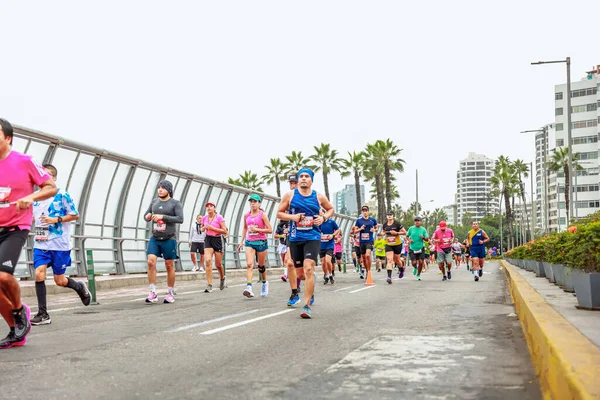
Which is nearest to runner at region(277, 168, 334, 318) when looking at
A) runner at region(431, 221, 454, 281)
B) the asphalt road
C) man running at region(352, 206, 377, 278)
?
the asphalt road

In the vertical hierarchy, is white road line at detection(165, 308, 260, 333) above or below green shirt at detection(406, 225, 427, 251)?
below

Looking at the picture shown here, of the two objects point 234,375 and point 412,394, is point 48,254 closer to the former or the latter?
point 234,375

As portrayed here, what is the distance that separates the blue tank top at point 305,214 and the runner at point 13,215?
3.79 m

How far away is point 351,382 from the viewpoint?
4.85 m

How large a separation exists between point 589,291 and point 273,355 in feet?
12.4

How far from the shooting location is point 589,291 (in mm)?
7922

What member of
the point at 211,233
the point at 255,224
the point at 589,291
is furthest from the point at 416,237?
the point at 589,291

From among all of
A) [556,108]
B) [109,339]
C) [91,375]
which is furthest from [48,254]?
[556,108]

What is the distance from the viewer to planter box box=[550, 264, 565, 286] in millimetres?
11715

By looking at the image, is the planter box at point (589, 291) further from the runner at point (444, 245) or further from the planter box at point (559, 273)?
the runner at point (444, 245)

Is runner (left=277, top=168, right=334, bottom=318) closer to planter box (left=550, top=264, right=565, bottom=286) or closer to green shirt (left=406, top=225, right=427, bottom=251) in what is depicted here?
planter box (left=550, top=264, right=565, bottom=286)

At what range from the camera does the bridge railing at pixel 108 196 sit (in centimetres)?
1550

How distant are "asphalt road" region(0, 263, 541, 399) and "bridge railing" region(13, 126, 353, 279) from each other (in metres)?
5.89

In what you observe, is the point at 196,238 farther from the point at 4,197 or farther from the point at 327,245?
Answer: the point at 4,197
